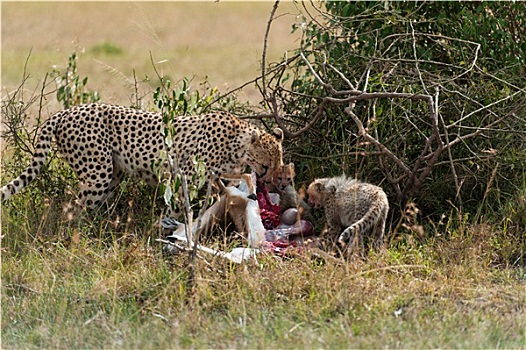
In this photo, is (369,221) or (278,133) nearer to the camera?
(369,221)

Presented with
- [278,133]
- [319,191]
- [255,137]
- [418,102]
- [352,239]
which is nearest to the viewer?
[352,239]

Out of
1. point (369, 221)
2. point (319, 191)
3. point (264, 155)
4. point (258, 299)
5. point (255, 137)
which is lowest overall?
point (258, 299)

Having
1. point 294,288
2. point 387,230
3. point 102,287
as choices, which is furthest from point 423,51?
point 102,287

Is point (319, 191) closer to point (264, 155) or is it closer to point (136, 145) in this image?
point (264, 155)

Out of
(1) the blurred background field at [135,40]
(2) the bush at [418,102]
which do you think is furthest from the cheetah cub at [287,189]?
(1) the blurred background field at [135,40]

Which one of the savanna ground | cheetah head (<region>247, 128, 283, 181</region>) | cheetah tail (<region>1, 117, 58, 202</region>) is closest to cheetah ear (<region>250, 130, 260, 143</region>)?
cheetah head (<region>247, 128, 283, 181</region>)

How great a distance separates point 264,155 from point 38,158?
142cm

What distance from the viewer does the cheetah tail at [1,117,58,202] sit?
553 centimetres

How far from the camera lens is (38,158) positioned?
219 inches

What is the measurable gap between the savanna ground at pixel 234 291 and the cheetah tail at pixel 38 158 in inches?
6.5

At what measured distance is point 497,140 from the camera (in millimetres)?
5684

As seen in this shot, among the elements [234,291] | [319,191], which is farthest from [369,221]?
[234,291]

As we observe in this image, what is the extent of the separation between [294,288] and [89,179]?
177 cm

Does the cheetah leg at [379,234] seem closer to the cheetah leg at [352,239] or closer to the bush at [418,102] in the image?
the cheetah leg at [352,239]
